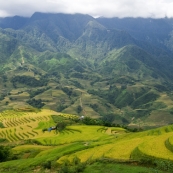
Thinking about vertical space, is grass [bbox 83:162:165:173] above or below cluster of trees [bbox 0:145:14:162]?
above

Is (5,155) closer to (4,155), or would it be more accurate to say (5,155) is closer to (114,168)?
(4,155)

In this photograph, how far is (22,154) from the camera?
66.5 meters

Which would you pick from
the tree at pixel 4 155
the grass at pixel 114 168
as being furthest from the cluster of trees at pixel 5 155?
the grass at pixel 114 168

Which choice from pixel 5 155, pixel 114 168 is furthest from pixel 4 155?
pixel 114 168

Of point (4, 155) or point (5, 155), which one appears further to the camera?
point (5, 155)

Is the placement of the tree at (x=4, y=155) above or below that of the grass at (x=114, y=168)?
below

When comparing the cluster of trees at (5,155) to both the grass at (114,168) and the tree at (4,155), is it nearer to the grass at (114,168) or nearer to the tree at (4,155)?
the tree at (4,155)

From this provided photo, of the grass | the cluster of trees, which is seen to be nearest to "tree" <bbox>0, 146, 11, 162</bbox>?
the cluster of trees

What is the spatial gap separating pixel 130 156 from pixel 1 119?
12950 centimetres

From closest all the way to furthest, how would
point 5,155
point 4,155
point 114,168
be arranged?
1. point 114,168
2. point 4,155
3. point 5,155

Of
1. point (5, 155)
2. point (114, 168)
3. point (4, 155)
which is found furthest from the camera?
point (5, 155)

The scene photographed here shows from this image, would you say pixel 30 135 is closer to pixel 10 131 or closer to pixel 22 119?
pixel 10 131

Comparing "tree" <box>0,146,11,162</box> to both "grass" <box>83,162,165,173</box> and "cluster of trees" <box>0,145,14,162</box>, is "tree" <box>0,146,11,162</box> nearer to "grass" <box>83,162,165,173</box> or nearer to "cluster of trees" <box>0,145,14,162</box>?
"cluster of trees" <box>0,145,14,162</box>

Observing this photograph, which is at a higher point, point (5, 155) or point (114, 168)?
point (114, 168)
